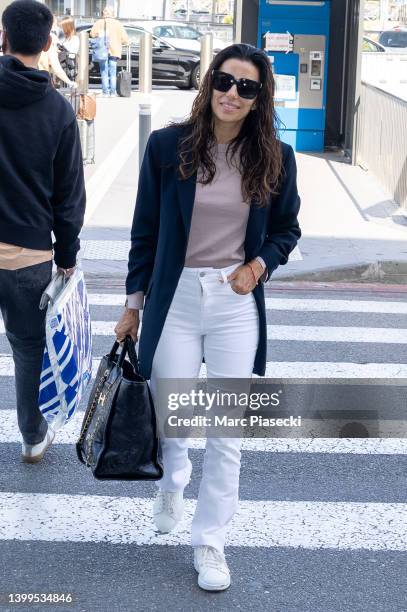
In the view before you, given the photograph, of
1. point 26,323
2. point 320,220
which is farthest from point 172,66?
point 26,323

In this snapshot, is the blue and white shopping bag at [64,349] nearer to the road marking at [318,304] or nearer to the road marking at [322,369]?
the road marking at [322,369]

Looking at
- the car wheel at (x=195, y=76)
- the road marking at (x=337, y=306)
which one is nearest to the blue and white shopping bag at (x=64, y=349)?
the road marking at (x=337, y=306)

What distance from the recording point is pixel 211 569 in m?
3.89

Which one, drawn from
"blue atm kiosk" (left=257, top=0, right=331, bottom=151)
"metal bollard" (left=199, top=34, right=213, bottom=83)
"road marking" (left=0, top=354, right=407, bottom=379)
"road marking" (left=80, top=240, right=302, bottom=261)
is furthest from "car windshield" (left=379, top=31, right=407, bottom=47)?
"road marking" (left=0, top=354, right=407, bottom=379)

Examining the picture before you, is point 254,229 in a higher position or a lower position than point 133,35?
lower

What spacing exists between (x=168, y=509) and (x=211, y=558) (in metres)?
0.38

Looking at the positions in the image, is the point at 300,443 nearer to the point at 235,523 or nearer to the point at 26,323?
the point at 235,523

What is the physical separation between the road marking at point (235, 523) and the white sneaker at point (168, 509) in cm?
7

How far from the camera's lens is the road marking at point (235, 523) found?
4340mm

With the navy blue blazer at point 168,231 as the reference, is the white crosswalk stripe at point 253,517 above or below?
below

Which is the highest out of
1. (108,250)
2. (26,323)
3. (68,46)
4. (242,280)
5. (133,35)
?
(133,35)

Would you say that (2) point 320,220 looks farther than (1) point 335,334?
Yes

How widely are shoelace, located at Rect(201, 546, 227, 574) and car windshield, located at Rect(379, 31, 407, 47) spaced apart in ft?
118

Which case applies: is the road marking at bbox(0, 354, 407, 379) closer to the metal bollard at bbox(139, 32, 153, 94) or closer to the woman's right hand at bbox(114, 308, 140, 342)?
the woman's right hand at bbox(114, 308, 140, 342)
